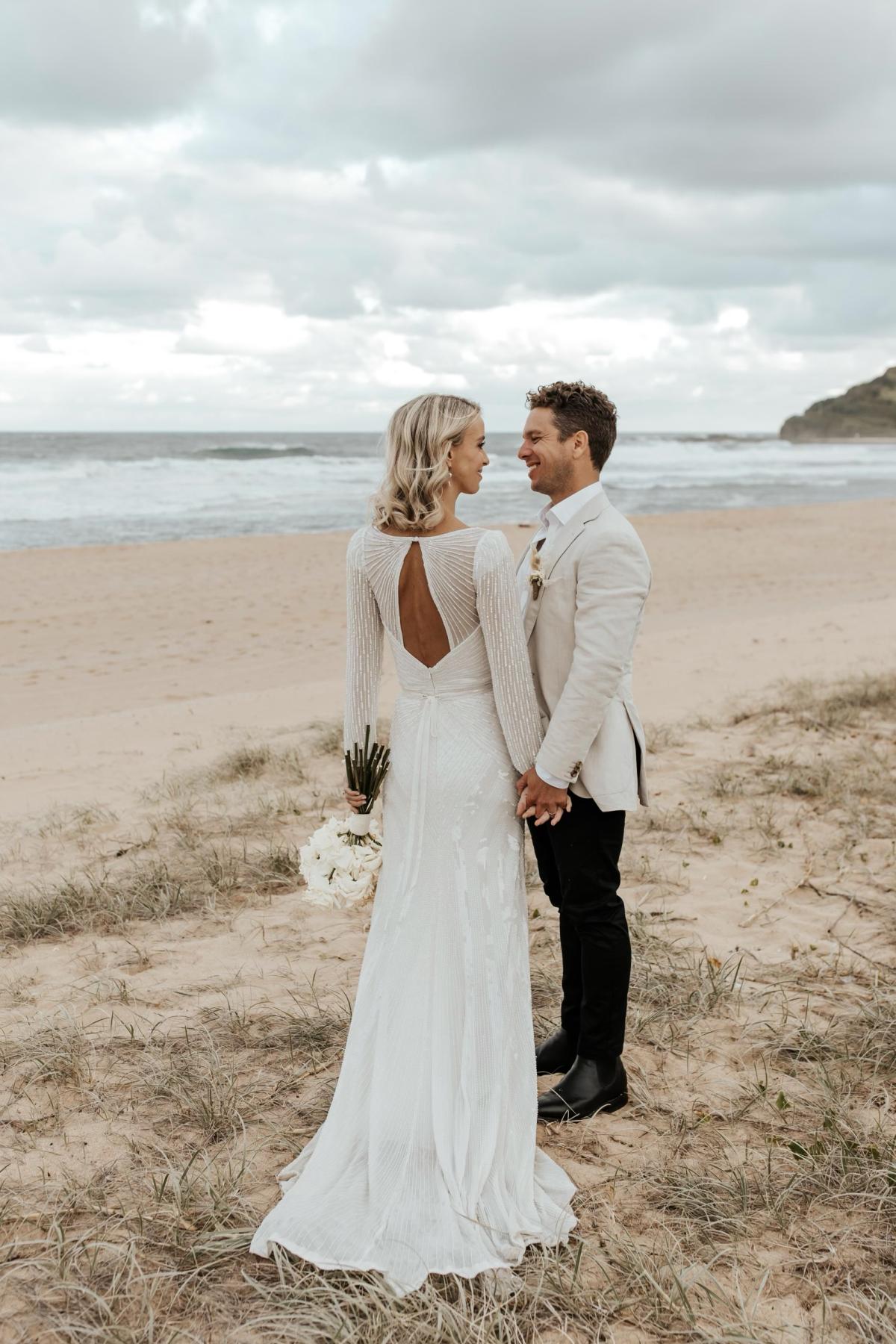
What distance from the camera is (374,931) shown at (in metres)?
2.89

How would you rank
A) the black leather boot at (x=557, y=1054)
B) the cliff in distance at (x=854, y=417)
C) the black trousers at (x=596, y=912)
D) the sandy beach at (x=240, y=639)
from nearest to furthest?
the black trousers at (x=596, y=912) < the black leather boot at (x=557, y=1054) < the sandy beach at (x=240, y=639) < the cliff in distance at (x=854, y=417)

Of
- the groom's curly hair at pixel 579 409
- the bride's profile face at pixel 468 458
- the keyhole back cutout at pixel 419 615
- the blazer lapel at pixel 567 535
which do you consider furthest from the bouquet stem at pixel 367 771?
the groom's curly hair at pixel 579 409

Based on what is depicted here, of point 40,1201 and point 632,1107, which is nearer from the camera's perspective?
point 40,1201

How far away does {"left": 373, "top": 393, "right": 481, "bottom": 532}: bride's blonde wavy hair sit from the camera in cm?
258

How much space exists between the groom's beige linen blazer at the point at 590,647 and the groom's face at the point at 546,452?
0.38 ft

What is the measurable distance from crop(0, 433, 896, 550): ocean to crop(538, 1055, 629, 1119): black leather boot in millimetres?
15383

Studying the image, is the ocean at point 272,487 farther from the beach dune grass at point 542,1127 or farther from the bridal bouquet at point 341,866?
the bridal bouquet at point 341,866

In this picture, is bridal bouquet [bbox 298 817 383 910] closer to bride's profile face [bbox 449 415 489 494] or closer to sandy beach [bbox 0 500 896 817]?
bride's profile face [bbox 449 415 489 494]

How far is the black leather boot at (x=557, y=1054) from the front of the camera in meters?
3.46

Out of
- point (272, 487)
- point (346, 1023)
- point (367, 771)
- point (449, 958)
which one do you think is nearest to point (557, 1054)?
point (346, 1023)

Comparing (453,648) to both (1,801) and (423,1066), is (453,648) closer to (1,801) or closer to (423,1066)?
(423,1066)

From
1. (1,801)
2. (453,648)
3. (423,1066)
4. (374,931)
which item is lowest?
(1,801)

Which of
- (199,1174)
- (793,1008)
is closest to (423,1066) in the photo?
(199,1174)

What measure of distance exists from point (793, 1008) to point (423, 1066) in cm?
165
